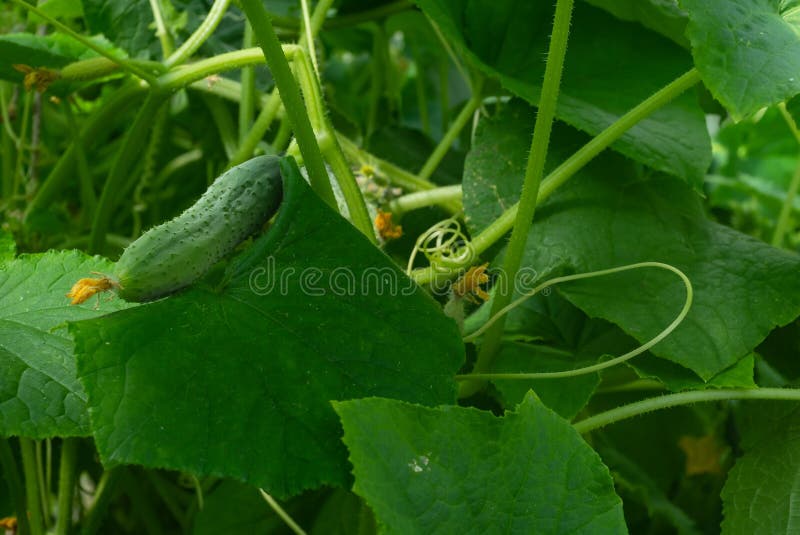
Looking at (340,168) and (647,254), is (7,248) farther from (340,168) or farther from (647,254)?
(647,254)

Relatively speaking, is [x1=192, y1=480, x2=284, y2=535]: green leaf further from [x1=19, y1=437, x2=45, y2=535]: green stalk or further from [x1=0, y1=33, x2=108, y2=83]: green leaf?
[x1=0, y1=33, x2=108, y2=83]: green leaf

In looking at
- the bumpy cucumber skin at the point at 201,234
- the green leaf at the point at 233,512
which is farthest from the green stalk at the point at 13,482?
the bumpy cucumber skin at the point at 201,234

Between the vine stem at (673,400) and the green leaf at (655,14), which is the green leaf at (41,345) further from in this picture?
the green leaf at (655,14)

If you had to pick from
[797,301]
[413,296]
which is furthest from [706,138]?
[413,296]

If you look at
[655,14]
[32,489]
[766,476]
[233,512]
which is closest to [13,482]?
[32,489]

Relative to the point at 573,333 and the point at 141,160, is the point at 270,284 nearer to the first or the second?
the point at 573,333

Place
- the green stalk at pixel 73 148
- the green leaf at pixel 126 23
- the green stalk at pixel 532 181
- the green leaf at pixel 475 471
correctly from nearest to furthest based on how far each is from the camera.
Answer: the green leaf at pixel 475 471 → the green stalk at pixel 532 181 → the green stalk at pixel 73 148 → the green leaf at pixel 126 23

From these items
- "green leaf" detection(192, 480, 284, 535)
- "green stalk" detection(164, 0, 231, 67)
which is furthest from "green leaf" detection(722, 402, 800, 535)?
"green stalk" detection(164, 0, 231, 67)
